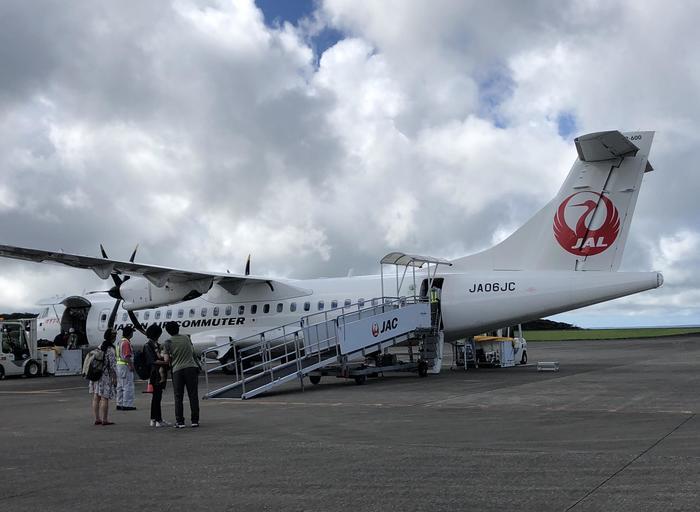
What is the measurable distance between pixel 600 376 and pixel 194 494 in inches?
591

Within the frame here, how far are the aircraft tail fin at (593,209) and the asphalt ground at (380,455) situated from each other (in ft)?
18.2

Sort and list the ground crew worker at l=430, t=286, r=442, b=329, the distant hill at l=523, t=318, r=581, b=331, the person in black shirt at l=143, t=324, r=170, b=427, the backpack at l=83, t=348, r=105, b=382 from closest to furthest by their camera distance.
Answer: the person in black shirt at l=143, t=324, r=170, b=427, the backpack at l=83, t=348, r=105, b=382, the ground crew worker at l=430, t=286, r=442, b=329, the distant hill at l=523, t=318, r=581, b=331

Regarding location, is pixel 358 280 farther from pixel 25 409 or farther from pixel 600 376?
pixel 25 409

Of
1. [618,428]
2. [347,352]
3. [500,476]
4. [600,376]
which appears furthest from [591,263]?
[500,476]

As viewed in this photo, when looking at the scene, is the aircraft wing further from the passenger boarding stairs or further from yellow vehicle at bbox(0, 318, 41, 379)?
yellow vehicle at bbox(0, 318, 41, 379)

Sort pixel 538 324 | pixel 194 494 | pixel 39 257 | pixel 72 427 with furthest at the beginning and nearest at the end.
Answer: pixel 538 324 < pixel 39 257 < pixel 72 427 < pixel 194 494

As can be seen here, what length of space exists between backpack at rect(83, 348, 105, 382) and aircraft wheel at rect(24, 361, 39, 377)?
19.6 meters

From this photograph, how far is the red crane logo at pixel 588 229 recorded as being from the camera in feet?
64.4

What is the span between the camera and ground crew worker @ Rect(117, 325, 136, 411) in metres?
14.0

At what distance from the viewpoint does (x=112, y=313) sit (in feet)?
96.1

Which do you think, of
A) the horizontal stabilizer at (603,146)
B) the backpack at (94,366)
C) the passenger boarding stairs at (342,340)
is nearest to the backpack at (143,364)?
the backpack at (94,366)

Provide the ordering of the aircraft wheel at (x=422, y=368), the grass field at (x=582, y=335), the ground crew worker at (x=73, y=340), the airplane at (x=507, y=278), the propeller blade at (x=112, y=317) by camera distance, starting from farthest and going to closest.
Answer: the grass field at (x=582, y=335), the ground crew worker at (x=73, y=340), the propeller blade at (x=112, y=317), the aircraft wheel at (x=422, y=368), the airplane at (x=507, y=278)

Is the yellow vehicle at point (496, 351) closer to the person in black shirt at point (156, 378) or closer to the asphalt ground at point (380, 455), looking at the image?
the asphalt ground at point (380, 455)

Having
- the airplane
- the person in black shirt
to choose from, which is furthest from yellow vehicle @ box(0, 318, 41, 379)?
the person in black shirt
